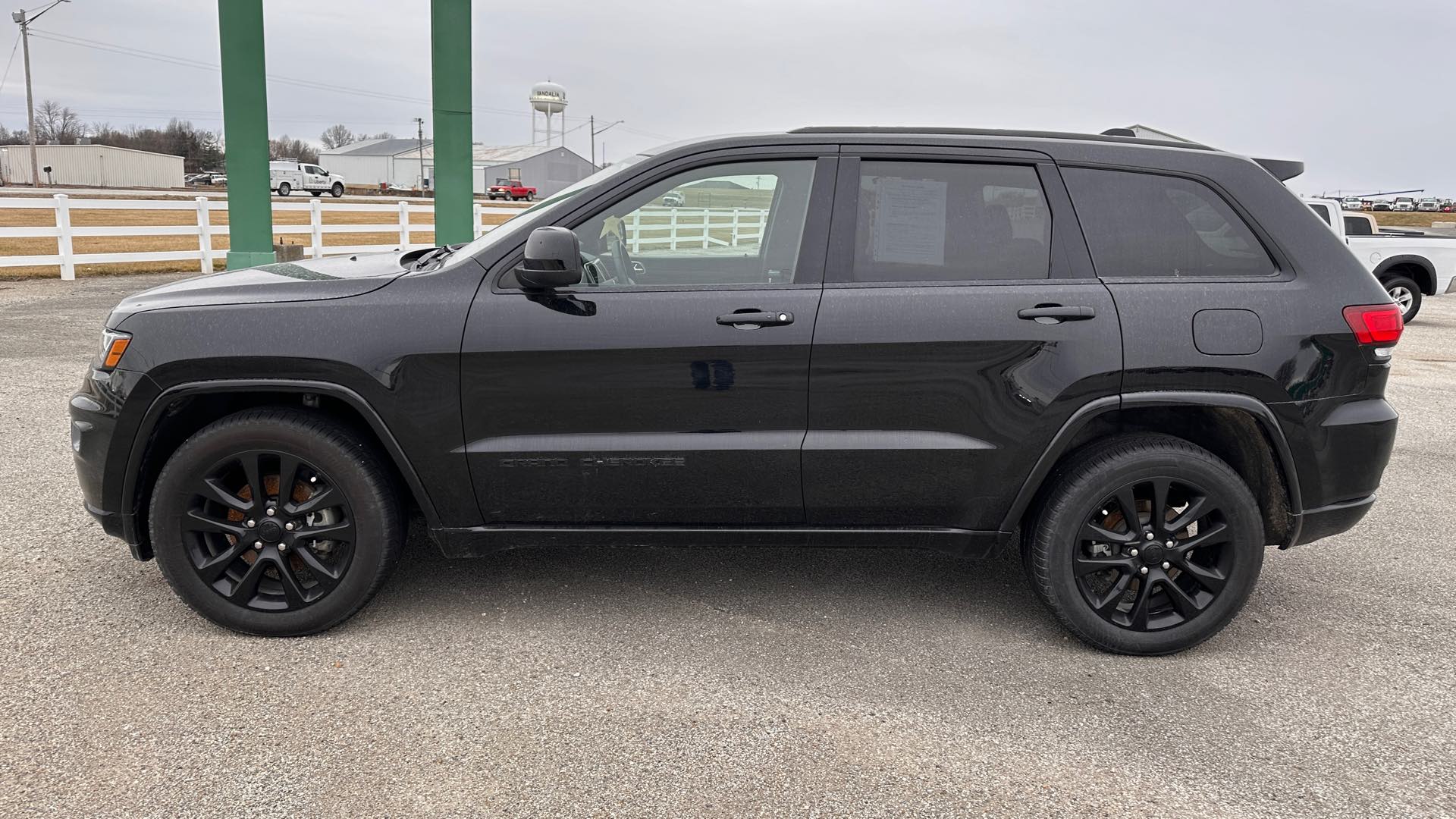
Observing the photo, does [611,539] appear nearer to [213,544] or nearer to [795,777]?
[795,777]

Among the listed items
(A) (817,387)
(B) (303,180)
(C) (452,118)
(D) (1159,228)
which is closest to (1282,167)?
(D) (1159,228)

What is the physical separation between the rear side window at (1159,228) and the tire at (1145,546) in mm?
599

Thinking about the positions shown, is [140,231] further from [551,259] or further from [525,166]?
[525,166]

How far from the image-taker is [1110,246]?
362 centimetres

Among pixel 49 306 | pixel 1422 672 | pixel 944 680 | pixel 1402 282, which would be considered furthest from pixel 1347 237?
pixel 49 306

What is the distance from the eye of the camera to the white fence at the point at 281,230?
12.5ft

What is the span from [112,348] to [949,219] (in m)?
2.90

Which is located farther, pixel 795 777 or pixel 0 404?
pixel 0 404

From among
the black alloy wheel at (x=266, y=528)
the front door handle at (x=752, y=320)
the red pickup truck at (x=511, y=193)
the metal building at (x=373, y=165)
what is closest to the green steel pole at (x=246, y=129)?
the black alloy wheel at (x=266, y=528)

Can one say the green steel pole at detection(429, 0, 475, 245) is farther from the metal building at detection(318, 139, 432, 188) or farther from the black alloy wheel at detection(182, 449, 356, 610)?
the metal building at detection(318, 139, 432, 188)

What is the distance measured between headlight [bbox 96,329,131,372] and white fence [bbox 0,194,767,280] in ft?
4.23

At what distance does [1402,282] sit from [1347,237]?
3.66 ft

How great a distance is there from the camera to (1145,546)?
11.9ft

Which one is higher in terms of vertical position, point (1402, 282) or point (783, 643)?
point (1402, 282)
